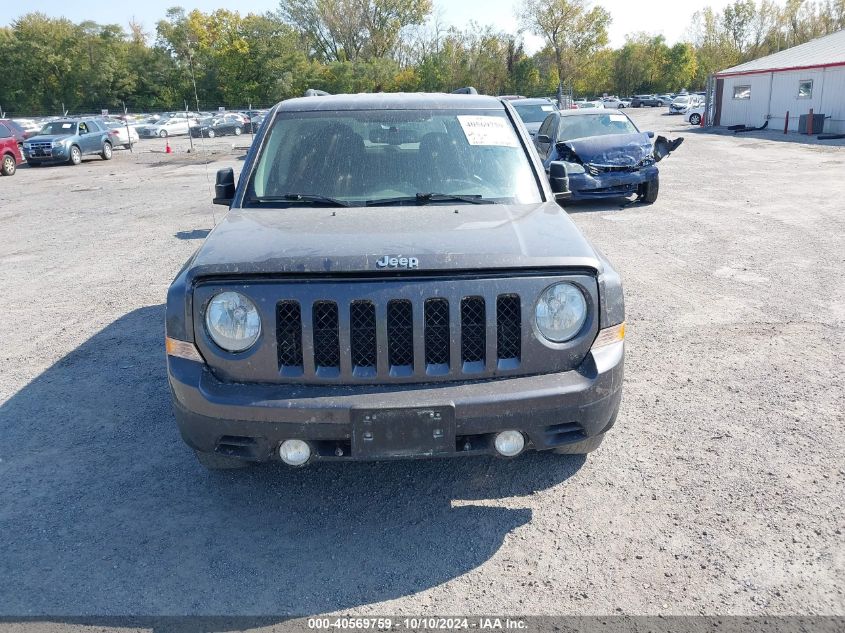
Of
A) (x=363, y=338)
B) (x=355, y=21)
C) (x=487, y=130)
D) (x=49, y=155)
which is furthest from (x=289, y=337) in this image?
(x=355, y=21)

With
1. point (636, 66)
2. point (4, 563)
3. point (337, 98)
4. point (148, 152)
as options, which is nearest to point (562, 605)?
point (4, 563)

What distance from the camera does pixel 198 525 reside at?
3.35 metres

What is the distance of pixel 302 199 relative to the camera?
403cm

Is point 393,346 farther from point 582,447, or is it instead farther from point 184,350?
point 582,447

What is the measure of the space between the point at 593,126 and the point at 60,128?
77.7ft

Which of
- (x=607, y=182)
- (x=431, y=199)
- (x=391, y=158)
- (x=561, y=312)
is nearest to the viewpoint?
(x=561, y=312)

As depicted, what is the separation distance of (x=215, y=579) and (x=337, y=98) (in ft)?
10.4

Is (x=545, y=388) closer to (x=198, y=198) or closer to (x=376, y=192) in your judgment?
(x=376, y=192)

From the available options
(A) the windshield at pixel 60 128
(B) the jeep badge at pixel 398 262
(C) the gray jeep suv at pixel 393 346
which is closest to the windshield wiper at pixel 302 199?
(C) the gray jeep suv at pixel 393 346

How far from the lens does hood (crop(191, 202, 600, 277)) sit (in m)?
2.99

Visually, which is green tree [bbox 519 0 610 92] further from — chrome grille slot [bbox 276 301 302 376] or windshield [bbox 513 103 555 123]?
chrome grille slot [bbox 276 301 302 376]

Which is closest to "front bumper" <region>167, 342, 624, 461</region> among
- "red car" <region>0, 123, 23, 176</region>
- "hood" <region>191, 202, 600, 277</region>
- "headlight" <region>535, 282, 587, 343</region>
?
"headlight" <region>535, 282, 587, 343</region>

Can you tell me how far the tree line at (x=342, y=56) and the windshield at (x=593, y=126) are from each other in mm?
48696

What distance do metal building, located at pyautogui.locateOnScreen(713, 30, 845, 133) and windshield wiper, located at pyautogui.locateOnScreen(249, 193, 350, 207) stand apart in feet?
105
